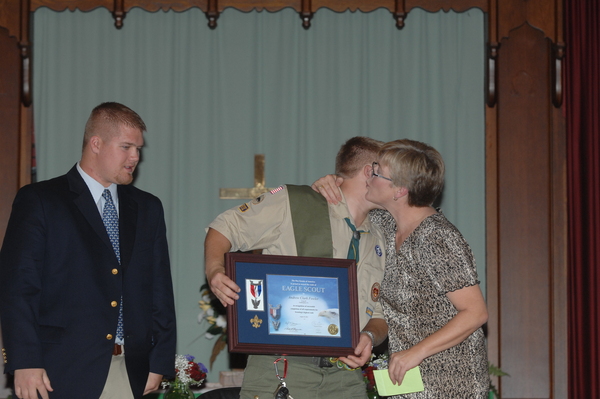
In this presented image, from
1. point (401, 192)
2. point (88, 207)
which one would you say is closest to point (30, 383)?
point (88, 207)

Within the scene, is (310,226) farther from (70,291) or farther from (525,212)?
(525,212)

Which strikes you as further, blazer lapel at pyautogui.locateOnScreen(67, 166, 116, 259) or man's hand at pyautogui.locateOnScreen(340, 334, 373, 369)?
blazer lapel at pyautogui.locateOnScreen(67, 166, 116, 259)

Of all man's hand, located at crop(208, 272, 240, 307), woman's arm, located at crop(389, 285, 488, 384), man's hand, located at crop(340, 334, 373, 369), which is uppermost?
man's hand, located at crop(208, 272, 240, 307)

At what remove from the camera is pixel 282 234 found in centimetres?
282

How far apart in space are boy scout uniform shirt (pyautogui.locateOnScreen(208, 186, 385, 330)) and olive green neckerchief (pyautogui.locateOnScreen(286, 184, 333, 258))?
0.9 inches

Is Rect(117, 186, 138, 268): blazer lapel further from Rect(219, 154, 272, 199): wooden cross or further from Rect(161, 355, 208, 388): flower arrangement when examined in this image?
Rect(219, 154, 272, 199): wooden cross

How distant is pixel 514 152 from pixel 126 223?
327 centimetres

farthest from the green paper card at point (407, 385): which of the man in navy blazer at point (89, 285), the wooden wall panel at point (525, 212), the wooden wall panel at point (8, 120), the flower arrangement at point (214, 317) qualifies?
the wooden wall panel at point (8, 120)

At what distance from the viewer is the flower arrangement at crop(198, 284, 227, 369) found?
4715 mm

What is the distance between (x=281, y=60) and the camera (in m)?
5.45

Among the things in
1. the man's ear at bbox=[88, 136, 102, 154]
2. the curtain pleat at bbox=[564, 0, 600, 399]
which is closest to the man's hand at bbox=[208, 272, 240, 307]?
the man's ear at bbox=[88, 136, 102, 154]

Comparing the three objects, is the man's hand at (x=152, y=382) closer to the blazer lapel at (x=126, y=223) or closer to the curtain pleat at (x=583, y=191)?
the blazer lapel at (x=126, y=223)

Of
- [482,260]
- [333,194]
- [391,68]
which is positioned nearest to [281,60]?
[391,68]

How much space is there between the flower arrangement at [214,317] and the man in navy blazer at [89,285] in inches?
65.2
